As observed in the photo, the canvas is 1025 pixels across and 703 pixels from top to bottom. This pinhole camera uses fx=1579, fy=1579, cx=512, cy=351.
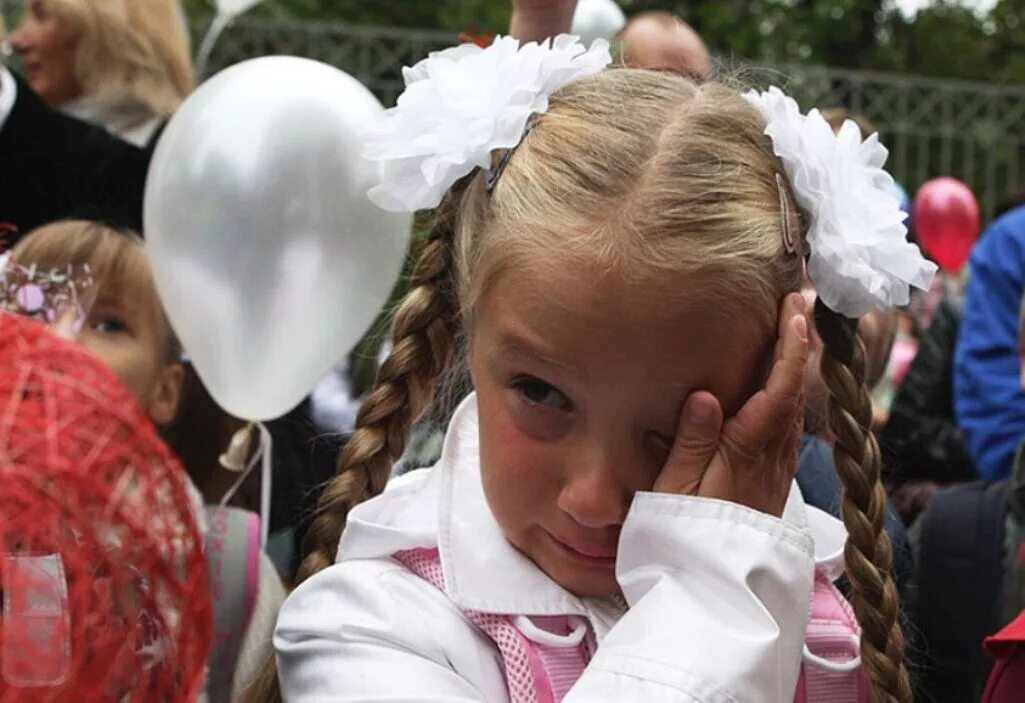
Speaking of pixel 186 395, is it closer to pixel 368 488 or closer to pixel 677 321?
pixel 368 488

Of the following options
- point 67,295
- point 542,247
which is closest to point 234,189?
point 67,295

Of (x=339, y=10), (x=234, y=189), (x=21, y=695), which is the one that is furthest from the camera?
(x=339, y=10)

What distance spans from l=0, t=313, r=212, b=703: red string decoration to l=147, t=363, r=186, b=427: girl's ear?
3.96ft

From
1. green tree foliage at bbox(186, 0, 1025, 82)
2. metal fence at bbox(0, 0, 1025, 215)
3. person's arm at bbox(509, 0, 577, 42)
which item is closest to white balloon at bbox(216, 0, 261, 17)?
person's arm at bbox(509, 0, 577, 42)

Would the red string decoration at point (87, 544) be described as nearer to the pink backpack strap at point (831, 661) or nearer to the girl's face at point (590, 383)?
the girl's face at point (590, 383)

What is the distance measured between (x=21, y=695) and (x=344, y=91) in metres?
1.33

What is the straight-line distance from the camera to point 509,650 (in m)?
1.42

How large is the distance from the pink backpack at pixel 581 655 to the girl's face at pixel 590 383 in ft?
0.27

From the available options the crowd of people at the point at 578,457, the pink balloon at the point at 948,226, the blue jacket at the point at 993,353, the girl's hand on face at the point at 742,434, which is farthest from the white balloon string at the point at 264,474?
the pink balloon at the point at 948,226

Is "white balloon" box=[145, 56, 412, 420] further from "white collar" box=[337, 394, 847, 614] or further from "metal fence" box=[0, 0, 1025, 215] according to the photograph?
"metal fence" box=[0, 0, 1025, 215]

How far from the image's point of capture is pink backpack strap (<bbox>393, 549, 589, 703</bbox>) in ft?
4.62

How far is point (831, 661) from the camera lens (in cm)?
153

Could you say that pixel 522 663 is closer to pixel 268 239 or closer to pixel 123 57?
pixel 268 239

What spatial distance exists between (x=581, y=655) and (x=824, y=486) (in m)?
0.81
